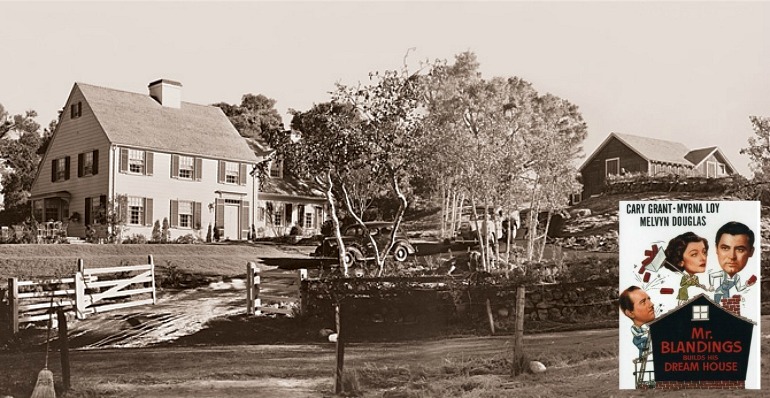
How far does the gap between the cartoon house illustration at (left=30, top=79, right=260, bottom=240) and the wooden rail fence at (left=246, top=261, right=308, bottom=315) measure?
58cm

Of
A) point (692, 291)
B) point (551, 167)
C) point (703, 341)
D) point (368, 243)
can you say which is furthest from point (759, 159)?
point (368, 243)

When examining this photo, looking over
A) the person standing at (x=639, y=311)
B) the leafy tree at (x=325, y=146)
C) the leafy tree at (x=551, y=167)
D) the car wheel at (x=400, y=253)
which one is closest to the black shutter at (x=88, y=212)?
the leafy tree at (x=325, y=146)

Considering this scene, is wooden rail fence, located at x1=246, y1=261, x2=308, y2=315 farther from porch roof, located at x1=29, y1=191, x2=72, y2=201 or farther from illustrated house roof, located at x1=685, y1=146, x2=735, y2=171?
illustrated house roof, located at x1=685, y1=146, x2=735, y2=171

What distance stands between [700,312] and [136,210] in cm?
478

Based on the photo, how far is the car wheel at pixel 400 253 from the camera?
653cm

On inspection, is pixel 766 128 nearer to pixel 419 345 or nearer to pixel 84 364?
pixel 419 345

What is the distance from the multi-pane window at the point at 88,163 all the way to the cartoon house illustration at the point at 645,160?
3971 millimetres

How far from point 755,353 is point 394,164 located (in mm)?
3582

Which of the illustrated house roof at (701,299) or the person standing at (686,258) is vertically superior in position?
the person standing at (686,258)

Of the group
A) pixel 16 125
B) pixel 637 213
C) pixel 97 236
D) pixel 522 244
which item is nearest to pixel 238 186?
pixel 97 236

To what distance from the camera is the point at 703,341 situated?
242 inches

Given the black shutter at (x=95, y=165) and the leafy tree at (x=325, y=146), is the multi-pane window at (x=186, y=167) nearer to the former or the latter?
the black shutter at (x=95, y=165)

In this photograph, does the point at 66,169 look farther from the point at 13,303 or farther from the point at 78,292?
the point at 13,303

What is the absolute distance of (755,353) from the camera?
6133mm
